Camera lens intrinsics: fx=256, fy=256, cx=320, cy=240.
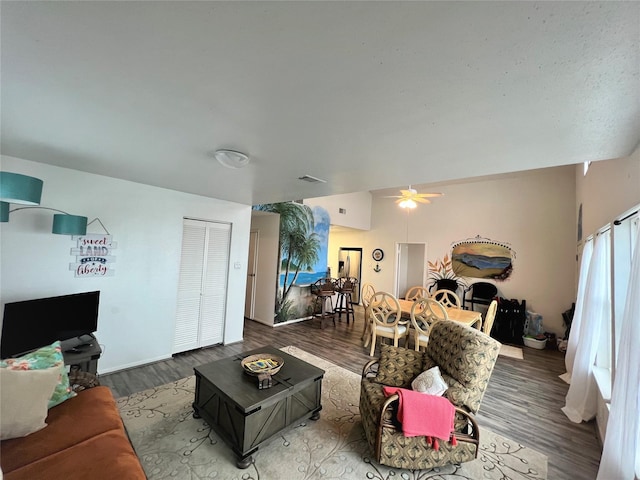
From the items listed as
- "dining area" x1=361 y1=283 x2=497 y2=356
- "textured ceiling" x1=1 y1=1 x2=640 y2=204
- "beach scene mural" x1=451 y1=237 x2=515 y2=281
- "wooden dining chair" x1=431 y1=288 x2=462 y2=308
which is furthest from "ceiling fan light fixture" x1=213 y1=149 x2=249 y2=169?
"beach scene mural" x1=451 y1=237 x2=515 y2=281

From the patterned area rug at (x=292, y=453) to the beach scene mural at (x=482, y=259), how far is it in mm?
4650

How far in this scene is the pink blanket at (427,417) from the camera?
1872 mm

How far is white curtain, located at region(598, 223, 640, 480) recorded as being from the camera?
149cm

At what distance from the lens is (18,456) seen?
1380mm

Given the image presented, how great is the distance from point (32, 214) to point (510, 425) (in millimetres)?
5403

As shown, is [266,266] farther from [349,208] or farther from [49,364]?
[49,364]

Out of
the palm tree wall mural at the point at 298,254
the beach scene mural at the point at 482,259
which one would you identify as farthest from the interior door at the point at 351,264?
the beach scene mural at the point at 482,259

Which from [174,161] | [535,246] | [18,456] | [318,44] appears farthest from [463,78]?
[535,246]

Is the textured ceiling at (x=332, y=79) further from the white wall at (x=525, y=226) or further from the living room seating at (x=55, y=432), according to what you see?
the white wall at (x=525, y=226)

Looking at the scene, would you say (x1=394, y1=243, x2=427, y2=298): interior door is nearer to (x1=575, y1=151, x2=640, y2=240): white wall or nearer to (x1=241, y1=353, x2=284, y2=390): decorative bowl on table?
(x1=575, y1=151, x2=640, y2=240): white wall

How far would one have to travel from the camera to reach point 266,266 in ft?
19.5

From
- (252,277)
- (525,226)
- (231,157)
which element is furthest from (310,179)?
(525,226)

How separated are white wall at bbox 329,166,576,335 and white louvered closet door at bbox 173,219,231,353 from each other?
5501 millimetres

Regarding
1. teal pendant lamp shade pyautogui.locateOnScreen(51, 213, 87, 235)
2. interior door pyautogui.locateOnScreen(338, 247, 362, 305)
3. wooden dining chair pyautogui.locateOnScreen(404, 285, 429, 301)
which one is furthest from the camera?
interior door pyautogui.locateOnScreen(338, 247, 362, 305)
